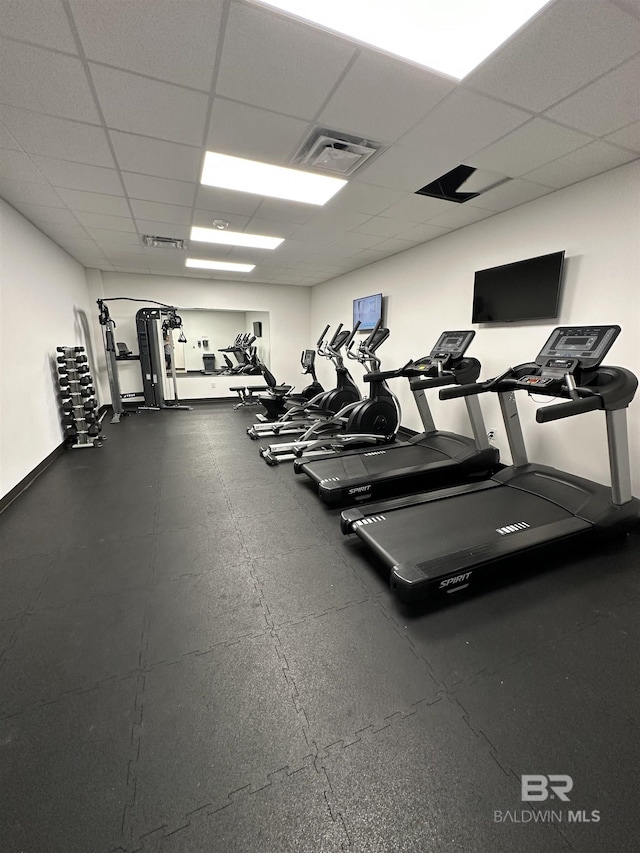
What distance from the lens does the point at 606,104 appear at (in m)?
1.97

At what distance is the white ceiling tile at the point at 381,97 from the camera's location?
172 cm

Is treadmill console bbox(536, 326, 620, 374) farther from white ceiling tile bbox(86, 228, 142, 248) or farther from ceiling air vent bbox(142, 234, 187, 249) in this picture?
white ceiling tile bbox(86, 228, 142, 248)

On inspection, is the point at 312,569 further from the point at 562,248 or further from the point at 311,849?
the point at 562,248

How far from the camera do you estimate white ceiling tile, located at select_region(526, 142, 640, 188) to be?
245 centimetres

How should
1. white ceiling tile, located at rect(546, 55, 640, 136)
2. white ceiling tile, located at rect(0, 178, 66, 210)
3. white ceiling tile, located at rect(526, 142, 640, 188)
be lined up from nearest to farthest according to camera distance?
white ceiling tile, located at rect(546, 55, 640, 136)
white ceiling tile, located at rect(526, 142, 640, 188)
white ceiling tile, located at rect(0, 178, 66, 210)

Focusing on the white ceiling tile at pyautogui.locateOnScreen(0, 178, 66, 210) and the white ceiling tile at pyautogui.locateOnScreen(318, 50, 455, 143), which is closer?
the white ceiling tile at pyautogui.locateOnScreen(318, 50, 455, 143)

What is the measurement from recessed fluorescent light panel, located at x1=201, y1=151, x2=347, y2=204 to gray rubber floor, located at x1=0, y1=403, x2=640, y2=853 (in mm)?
2884

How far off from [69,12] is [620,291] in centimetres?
369

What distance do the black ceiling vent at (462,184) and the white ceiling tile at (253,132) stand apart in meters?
1.34

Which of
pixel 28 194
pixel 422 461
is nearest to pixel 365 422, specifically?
pixel 422 461

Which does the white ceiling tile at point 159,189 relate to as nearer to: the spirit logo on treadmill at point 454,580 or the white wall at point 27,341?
the white wall at point 27,341

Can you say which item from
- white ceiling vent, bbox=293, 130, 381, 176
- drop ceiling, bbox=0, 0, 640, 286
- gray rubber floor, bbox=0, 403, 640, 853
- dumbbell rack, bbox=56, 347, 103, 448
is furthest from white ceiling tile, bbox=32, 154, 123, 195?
gray rubber floor, bbox=0, 403, 640, 853

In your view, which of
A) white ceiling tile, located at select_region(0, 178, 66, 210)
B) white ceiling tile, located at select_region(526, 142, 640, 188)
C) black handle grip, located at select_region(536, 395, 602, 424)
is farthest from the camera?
white ceiling tile, located at select_region(0, 178, 66, 210)

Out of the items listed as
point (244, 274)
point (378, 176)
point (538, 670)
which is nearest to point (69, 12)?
point (378, 176)
